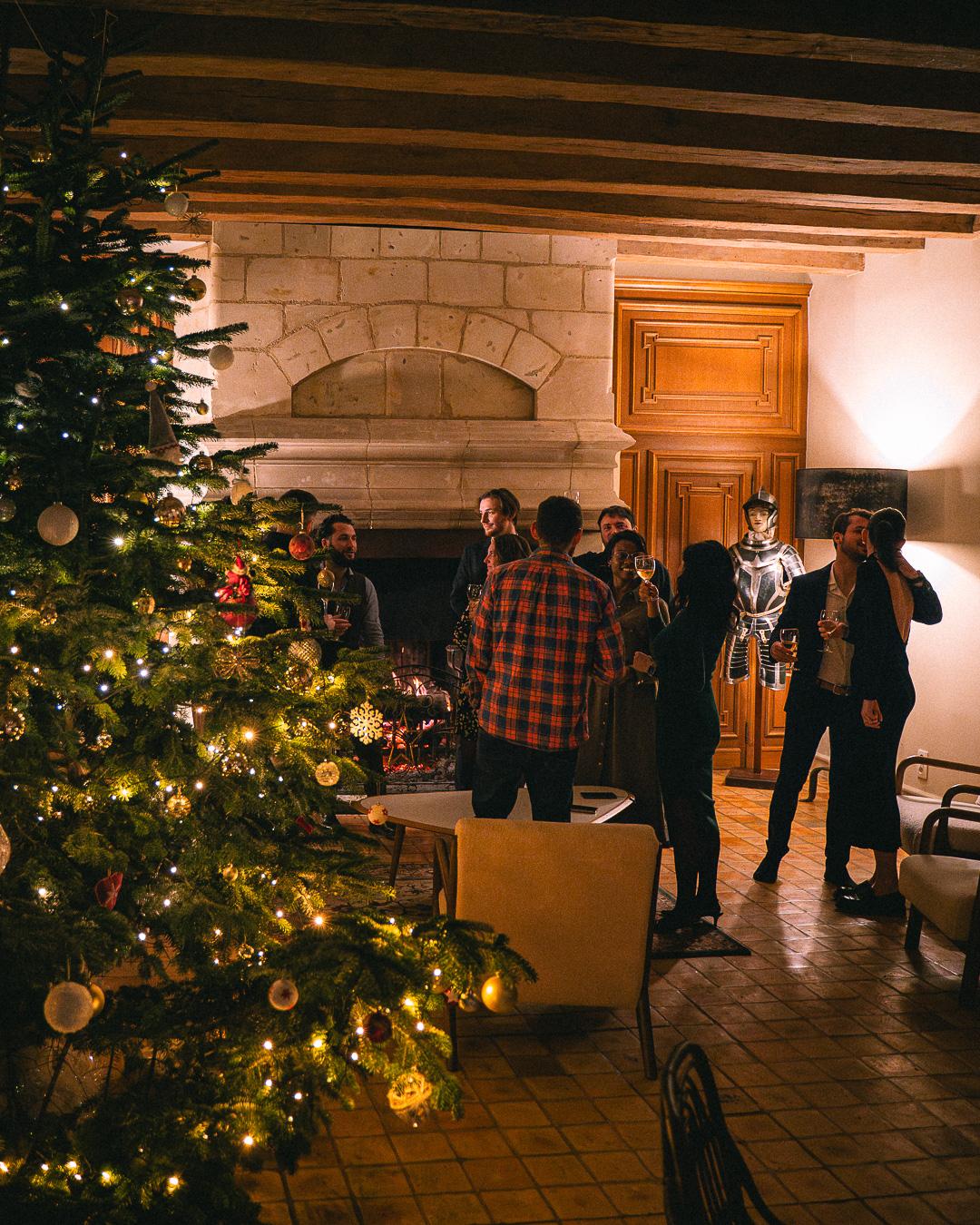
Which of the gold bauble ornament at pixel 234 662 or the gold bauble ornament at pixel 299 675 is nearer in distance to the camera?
the gold bauble ornament at pixel 234 662

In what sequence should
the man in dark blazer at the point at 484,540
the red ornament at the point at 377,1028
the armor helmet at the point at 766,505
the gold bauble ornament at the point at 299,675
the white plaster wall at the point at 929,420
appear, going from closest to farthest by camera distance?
Result: 1. the red ornament at the point at 377,1028
2. the gold bauble ornament at the point at 299,675
3. the man in dark blazer at the point at 484,540
4. the white plaster wall at the point at 929,420
5. the armor helmet at the point at 766,505

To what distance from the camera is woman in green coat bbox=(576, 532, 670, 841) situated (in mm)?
5461

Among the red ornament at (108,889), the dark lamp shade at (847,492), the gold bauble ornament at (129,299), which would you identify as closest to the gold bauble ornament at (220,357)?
the gold bauble ornament at (129,299)

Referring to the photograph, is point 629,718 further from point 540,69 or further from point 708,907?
point 540,69

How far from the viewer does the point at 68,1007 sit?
6.95ft

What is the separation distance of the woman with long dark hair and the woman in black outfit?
0.72 meters

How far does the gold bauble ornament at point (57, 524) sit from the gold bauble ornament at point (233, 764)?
0.64 metres

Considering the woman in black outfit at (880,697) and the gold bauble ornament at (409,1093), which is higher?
the woman in black outfit at (880,697)

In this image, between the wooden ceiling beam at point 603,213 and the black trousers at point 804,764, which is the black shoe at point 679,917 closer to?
the black trousers at point 804,764

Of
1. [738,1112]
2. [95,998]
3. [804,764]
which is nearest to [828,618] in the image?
[804,764]

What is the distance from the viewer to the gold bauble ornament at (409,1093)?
247 cm

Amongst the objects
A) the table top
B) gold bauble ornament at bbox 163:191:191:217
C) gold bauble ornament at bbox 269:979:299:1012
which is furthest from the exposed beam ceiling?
the table top

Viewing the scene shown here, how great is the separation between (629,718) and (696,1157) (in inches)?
152

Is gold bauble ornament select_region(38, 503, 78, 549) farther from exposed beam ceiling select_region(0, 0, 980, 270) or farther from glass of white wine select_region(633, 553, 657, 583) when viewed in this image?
glass of white wine select_region(633, 553, 657, 583)
